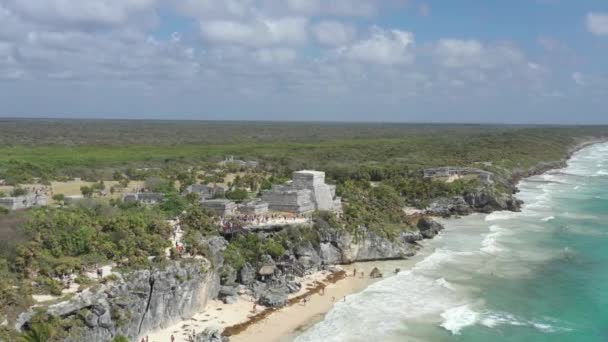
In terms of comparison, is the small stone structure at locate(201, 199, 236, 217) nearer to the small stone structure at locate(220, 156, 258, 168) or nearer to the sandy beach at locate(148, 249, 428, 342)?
the sandy beach at locate(148, 249, 428, 342)

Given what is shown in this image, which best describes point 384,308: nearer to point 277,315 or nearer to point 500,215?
point 277,315

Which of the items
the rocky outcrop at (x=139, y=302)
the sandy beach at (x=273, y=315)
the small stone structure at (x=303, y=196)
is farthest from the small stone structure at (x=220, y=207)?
the rocky outcrop at (x=139, y=302)

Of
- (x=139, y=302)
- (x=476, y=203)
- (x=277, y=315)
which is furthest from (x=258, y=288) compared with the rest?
(x=476, y=203)

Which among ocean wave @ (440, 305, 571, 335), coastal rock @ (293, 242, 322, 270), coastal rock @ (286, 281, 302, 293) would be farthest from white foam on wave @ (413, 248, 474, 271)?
coastal rock @ (286, 281, 302, 293)

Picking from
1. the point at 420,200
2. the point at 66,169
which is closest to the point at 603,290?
the point at 420,200

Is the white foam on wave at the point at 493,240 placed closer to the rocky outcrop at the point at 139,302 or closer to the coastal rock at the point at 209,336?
the rocky outcrop at the point at 139,302

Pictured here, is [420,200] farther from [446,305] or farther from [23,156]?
[23,156]
